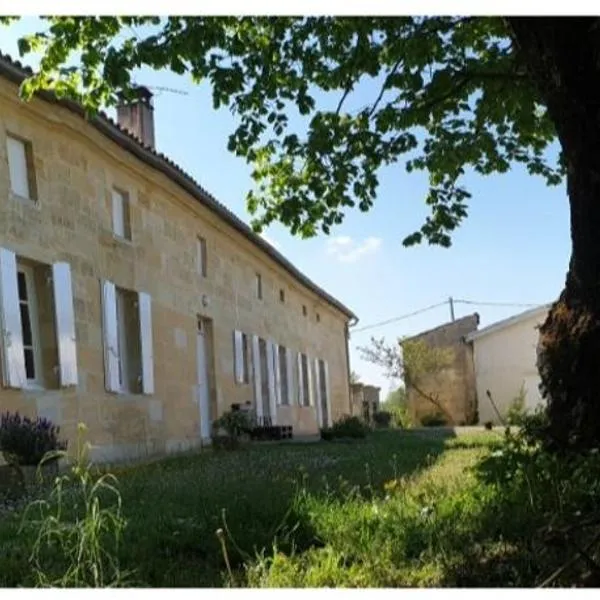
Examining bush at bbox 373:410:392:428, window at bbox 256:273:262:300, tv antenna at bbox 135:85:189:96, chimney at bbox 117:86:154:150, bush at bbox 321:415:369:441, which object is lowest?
bush at bbox 373:410:392:428

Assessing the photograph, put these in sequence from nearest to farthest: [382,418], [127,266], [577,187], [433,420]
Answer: [577,187] < [127,266] < [433,420] < [382,418]

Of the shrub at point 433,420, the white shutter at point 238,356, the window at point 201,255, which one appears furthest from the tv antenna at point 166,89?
the shrub at point 433,420

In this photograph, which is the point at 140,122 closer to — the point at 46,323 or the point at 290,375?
the point at 46,323

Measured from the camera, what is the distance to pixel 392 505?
4156mm

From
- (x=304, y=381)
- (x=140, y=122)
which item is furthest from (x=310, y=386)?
(x=140, y=122)

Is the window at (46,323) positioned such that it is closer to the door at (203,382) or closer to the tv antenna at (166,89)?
the tv antenna at (166,89)

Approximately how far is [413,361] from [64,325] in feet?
27.2

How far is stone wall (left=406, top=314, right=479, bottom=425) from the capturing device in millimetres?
13063

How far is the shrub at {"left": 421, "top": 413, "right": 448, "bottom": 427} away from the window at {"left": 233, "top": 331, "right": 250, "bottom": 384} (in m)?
4.15

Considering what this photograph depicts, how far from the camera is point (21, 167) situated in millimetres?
8625

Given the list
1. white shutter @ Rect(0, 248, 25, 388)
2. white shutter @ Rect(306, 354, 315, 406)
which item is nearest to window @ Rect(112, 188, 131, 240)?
white shutter @ Rect(0, 248, 25, 388)

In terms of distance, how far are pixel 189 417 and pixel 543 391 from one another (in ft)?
27.2

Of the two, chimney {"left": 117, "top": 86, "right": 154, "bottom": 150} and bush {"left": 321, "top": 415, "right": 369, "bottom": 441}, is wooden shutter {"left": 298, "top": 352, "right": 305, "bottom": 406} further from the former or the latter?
chimney {"left": 117, "top": 86, "right": 154, "bottom": 150}

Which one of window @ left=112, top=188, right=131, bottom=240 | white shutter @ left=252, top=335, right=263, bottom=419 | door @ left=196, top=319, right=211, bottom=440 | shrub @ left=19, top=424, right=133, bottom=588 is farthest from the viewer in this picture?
white shutter @ left=252, top=335, right=263, bottom=419
